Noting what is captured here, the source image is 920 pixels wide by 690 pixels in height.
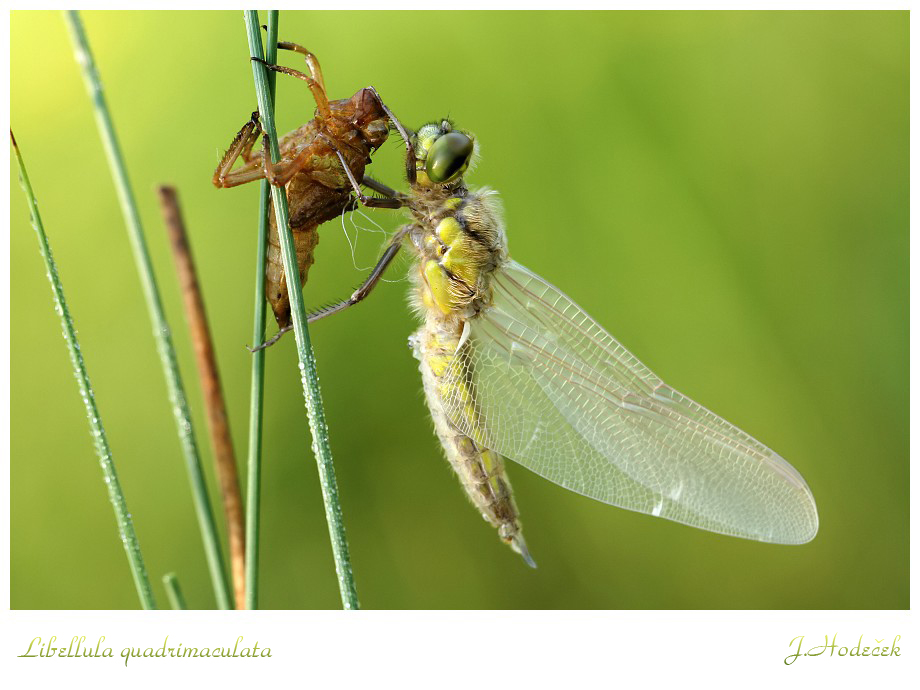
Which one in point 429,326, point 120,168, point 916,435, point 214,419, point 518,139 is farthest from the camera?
point 518,139

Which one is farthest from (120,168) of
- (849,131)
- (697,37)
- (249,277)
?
(849,131)

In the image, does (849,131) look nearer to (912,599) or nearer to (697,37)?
(697,37)

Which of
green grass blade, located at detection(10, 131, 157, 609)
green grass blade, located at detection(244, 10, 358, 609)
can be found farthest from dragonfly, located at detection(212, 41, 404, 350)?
green grass blade, located at detection(10, 131, 157, 609)

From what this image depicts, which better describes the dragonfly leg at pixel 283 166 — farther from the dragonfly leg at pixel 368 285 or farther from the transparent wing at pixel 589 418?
the transparent wing at pixel 589 418

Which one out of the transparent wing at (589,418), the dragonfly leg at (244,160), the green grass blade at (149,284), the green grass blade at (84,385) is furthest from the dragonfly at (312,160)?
the transparent wing at (589,418)

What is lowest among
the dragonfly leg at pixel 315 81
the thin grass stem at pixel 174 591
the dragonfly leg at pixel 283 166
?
the thin grass stem at pixel 174 591

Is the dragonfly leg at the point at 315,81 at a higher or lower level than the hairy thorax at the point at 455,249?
higher
